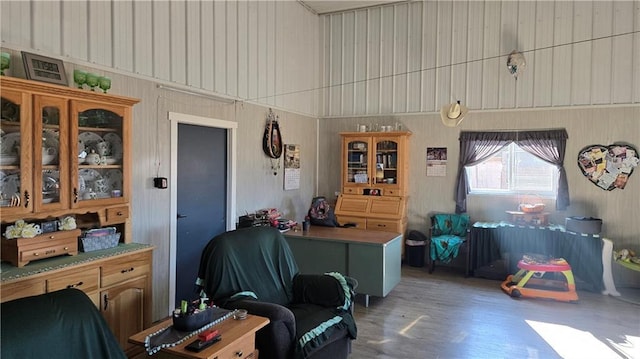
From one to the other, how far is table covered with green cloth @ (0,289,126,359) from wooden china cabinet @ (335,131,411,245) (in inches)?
195

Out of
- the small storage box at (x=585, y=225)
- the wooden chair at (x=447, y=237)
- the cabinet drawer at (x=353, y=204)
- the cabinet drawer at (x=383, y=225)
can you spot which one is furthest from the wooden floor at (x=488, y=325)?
the cabinet drawer at (x=353, y=204)

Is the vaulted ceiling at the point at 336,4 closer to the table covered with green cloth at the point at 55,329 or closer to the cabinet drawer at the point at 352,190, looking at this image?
the cabinet drawer at the point at 352,190

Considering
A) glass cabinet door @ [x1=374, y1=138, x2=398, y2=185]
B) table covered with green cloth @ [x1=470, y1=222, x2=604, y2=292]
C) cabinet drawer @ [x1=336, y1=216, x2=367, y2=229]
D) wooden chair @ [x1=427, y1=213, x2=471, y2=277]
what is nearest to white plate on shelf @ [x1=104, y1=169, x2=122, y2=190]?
cabinet drawer @ [x1=336, y1=216, x2=367, y2=229]

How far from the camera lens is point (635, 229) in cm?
554

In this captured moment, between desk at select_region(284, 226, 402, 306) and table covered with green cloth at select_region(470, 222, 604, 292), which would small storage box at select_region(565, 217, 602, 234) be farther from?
desk at select_region(284, 226, 402, 306)

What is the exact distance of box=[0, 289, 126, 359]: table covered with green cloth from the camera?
158 cm

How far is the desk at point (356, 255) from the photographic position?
450cm

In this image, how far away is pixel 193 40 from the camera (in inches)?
179

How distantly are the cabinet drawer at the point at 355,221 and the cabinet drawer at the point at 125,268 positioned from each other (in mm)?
3686

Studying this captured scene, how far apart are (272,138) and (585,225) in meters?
4.30

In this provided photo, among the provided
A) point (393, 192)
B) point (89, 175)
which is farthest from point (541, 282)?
point (89, 175)

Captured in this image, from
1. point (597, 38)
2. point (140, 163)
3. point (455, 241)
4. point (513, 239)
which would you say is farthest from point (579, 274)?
point (140, 163)

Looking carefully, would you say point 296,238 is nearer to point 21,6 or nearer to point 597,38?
point 21,6

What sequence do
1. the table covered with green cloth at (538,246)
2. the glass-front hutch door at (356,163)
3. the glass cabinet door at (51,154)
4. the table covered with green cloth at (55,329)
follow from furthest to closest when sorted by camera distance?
1. the glass-front hutch door at (356,163)
2. the table covered with green cloth at (538,246)
3. the glass cabinet door at (51,154)
4. the table covered with green cloth at (55,329)
